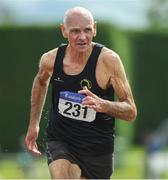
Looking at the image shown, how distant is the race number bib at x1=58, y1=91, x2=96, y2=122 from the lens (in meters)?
8.59

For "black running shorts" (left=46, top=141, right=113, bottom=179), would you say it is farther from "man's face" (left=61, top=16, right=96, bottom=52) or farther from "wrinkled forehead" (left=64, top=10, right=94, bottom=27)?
"wrinkled forehead" (left=64, top=10, right=94, bottom=27)

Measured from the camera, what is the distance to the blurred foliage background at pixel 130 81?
21.4 m

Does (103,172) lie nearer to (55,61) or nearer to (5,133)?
(55,61)

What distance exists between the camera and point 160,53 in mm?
29141

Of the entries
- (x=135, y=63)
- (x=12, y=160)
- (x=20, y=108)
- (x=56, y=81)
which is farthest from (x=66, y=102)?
(x=135, y=63)

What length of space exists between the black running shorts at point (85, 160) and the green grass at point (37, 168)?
31.2ft

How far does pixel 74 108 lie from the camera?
8.62 metres

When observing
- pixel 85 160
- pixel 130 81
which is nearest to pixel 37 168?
pixel 130 81

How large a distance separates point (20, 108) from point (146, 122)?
4937mm

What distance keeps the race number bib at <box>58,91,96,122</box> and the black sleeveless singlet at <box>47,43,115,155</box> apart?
0.04 meters

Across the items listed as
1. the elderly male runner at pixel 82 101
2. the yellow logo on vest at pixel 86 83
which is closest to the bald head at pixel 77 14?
the elderly male runner at pixel 82 101

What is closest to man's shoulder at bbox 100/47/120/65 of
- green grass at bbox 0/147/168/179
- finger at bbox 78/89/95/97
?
finger at bbox 78/89/95/97

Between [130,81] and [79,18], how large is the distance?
62.5 feet

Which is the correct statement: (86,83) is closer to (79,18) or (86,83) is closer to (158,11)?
(79,18)
